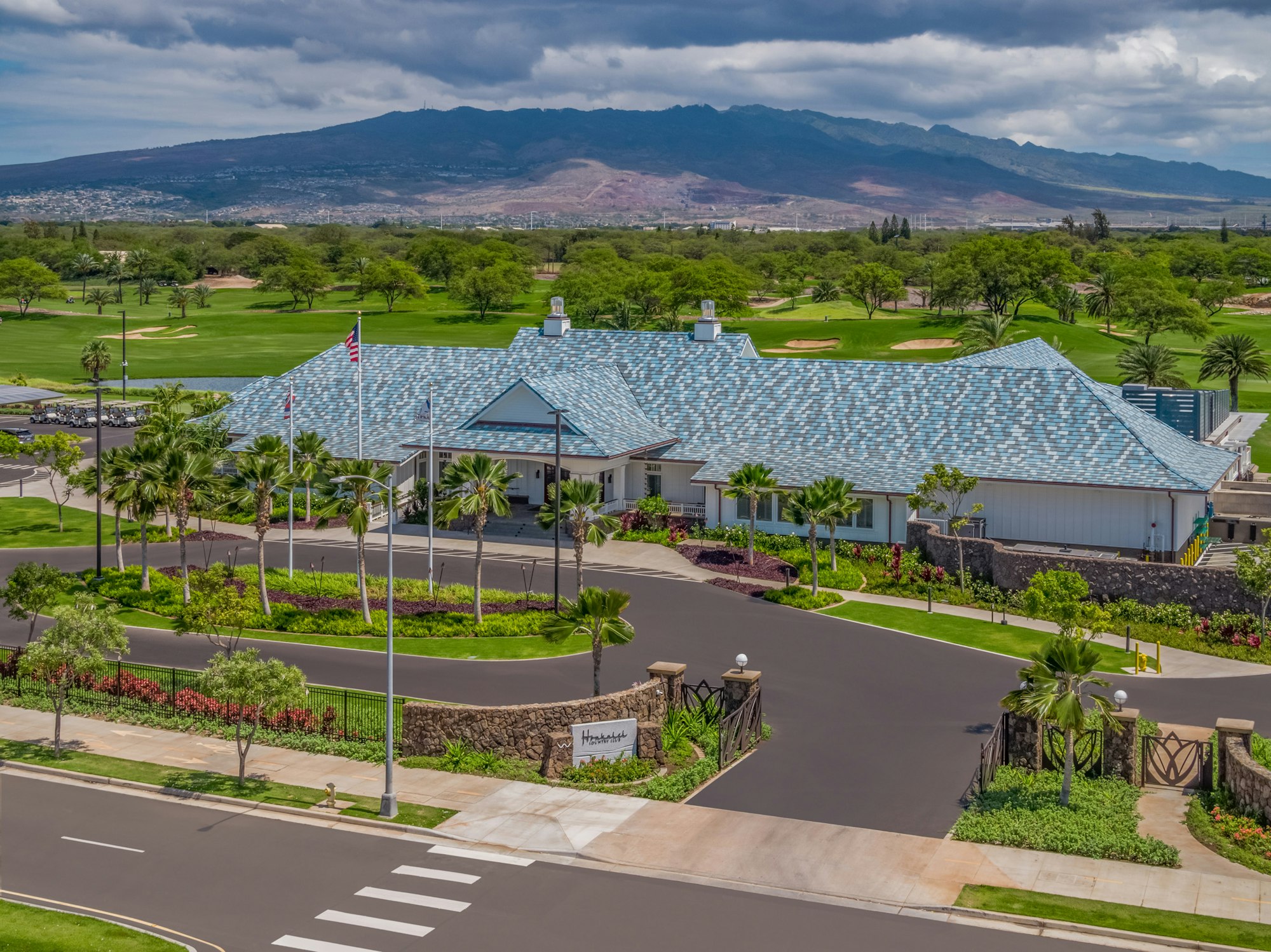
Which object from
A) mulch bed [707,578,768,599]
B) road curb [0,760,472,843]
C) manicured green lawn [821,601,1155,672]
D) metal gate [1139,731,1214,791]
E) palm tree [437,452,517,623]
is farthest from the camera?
mulch bed [707,578,768,599]

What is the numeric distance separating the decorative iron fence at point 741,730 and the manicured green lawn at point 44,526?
34471 mm

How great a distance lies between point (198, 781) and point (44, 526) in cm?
3456

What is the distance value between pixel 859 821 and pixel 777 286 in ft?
555

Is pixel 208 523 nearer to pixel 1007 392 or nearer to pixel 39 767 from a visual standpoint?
pixel 39 767

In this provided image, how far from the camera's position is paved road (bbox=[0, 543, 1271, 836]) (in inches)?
1270

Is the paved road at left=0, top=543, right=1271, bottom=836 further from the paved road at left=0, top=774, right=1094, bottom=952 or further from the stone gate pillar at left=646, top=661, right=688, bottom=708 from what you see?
the paved road at left=0, top=774, right=1094, bottom=952

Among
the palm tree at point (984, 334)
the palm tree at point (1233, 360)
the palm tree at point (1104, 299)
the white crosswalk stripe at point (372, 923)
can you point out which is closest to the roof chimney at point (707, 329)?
the palm tree at point (984, 334)

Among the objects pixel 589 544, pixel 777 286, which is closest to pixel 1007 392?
pixel 589 544

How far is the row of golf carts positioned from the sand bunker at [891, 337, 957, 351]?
2600 inches

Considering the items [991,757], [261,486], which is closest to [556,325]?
[261,486]

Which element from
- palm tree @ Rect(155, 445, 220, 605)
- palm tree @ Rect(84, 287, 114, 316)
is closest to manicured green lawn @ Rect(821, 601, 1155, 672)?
palm tree @ Rect(155, 445, 220, 605)

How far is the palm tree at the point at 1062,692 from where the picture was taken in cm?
3047

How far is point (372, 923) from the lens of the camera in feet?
83.1

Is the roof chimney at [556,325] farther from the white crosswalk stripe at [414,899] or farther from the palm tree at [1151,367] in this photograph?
the white crosswalk stripe at [414,899]
